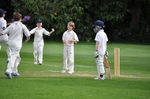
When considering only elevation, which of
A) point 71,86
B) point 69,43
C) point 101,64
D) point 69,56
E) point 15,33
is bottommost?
point 71,86

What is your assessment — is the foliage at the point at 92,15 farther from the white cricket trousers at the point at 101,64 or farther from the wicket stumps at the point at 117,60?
the white cricket trousers at the point at 101,64

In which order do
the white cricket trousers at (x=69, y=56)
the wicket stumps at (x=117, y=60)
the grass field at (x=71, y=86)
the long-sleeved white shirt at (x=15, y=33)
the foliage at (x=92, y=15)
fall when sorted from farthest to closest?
the foliage at (x=92, y=15) < the white cricket trousers at (x=69, y=56) < the wicket stumps at (x=117, y=60) < the long-sleeved white shirt at (x=15, y=33) < the grass field at (x=71, y=86)

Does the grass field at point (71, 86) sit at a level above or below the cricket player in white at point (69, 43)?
below

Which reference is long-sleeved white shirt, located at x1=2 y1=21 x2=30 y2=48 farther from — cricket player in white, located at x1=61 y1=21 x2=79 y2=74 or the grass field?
cricket player in white, located at x1=61 y1=21 x2=79 y2=74

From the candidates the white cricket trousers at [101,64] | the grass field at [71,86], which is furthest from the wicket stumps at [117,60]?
the white cricket trousers at [101,64]

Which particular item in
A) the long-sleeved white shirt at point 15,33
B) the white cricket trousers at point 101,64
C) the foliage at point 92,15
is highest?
the foliage at point 92,15

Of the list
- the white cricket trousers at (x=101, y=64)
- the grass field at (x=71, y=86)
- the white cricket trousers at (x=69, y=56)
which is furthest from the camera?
the white cricket trousers at (x=69, y=56)

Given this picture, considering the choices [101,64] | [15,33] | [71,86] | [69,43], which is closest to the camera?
[71,86]

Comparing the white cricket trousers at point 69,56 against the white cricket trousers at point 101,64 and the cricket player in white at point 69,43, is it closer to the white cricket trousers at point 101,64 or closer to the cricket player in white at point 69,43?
the cricket player in white at point 69,43

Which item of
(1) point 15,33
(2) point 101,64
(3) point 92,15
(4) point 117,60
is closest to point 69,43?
(4) point 117,60

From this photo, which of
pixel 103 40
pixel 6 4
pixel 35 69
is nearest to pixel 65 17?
pixel 6 4

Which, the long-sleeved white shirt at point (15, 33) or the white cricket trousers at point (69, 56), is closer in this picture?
the long-sleeved white shirt at point (15, 33)

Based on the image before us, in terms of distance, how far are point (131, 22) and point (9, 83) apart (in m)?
46.5

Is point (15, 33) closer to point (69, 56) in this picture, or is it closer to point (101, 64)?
point (101, 64)
